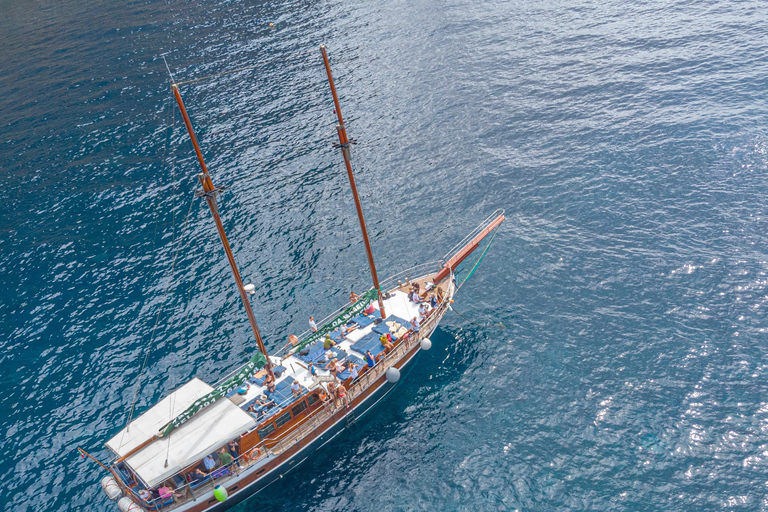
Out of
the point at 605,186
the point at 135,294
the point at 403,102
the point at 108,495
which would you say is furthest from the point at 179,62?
the point at 108,495

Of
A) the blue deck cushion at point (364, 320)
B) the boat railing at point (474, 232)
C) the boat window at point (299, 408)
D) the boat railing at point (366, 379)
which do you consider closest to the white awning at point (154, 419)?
the boat railing at point (366, 379)

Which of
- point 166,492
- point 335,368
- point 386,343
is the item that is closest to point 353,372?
point 335,368

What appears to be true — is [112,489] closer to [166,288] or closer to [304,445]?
[304,445]

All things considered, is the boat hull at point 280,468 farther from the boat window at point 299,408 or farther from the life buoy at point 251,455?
the boat window at point 299,408

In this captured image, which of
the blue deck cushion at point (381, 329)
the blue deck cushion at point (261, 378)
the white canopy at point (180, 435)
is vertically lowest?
the blue deck cushion at point (381, 329)

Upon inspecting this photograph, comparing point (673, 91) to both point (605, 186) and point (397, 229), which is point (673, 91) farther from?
point (397, 229)

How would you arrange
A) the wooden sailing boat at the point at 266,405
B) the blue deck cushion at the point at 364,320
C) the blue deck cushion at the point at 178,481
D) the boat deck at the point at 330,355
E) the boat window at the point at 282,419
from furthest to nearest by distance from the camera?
the blue deck cushion at the point at 364,320
the boat deck at the point at 330,355
the boat window at the point at 282,419
the blue deck cushion at the point at 178,481
the wooden sailing boat at the point at 266,405

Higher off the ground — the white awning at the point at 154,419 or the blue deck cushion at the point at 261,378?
the white awning at the point at 154,419
